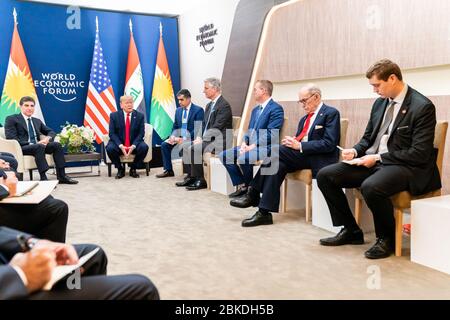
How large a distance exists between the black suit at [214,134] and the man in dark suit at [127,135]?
1156 millimetres

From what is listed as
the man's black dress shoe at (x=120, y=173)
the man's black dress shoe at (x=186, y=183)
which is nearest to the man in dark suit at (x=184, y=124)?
the man's black dress shoe at (x=186, y=183)

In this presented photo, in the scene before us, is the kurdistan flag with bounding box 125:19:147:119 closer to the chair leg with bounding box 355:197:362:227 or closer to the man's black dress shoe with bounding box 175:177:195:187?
the man's black dress shoe with bounding box 175:177:195:187

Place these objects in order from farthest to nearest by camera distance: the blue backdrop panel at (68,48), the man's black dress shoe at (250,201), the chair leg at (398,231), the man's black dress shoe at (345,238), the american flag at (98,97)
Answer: the american flag at (98,97)
the blue backdrop panel at (68,48)
the man's black dress shoe at (250,201)
the man's black dress shoe at (345,238)
the chair leg at (398,231)

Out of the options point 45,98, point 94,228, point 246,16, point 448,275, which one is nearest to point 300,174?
point 448,275

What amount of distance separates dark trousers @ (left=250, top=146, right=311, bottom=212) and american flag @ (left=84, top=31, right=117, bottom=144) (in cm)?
456

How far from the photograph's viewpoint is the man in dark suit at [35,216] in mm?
2355

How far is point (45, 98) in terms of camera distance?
7.52 m

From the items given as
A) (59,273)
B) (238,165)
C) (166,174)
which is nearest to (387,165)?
(238,165)

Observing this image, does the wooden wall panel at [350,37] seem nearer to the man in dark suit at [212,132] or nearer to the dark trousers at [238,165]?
the man in dark suit at [212,132]

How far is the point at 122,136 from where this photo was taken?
6531mm

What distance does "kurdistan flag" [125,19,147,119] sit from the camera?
8.03 meters

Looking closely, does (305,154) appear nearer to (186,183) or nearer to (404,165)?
(404,165)

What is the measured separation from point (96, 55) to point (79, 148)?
6.49ft

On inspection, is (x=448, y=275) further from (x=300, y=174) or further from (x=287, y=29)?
(x=287, y=29)
